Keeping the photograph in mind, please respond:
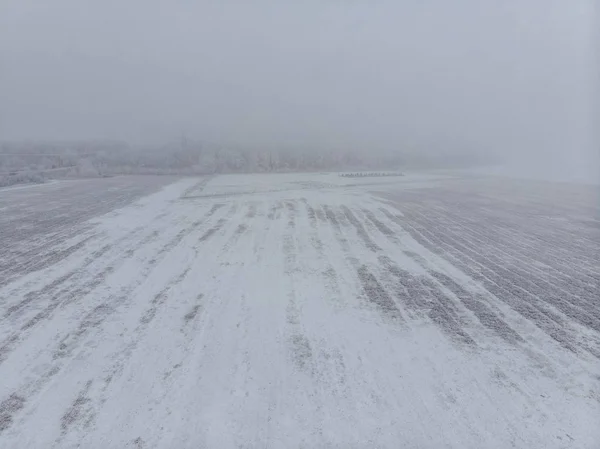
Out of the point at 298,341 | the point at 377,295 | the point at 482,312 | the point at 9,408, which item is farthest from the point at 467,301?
the point at 9,408

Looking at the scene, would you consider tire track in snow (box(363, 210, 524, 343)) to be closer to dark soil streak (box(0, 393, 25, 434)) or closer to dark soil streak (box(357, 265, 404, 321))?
dark soil streak (box(357, 265, 404, 321))

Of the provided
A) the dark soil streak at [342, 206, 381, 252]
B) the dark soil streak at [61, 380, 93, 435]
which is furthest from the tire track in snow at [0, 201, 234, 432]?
the dark soil streak at [342, 206, 381, 252]

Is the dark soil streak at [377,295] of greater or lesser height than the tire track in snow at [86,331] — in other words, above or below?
above

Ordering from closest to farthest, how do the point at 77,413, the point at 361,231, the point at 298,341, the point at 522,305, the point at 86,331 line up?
the point at 77,413 < the point at 298,341 < the point at 86,331 < the point at 522,305 < the point at 361,231

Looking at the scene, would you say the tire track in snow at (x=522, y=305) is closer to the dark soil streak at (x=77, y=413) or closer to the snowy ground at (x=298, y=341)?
the snowy ground at (x=298, y=341)

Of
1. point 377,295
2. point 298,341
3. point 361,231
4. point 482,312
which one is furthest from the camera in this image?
point 361,231

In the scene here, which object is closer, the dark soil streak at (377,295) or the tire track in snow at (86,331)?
the tire track in snow at (86,331)

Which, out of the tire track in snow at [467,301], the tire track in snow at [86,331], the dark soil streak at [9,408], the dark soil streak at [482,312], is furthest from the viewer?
the tire track in snow at [467,301]

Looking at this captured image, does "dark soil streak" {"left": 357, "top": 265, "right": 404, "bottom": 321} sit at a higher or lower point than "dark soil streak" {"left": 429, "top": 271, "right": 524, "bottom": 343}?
lower

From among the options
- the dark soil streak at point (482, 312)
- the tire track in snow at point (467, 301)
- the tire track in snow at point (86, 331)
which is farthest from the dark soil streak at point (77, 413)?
the dark soil streak at point (482, 312)

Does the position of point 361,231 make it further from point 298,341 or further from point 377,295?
point 298,341
